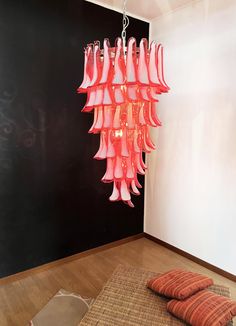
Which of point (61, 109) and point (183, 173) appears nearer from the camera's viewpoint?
point (61, 109)

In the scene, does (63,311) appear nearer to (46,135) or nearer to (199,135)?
(46,135)

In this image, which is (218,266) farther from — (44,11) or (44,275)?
(44,11)

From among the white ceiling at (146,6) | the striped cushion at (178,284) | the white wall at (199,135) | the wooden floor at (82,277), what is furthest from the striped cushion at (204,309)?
the white ceiling at (146,6)

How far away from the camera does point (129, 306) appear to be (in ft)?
5.10

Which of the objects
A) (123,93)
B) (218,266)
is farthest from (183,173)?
(123,93)

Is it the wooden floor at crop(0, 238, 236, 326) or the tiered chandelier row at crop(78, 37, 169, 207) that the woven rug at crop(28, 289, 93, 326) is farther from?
the tiered chandelier row at crop(78, 37, 169, 207)

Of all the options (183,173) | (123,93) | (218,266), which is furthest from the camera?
(183,173)

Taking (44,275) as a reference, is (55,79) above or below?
above

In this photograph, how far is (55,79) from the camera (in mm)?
2432

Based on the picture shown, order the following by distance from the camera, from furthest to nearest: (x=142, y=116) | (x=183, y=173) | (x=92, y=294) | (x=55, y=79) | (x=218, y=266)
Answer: (x=183, y=173), (x=218, y=266), (x=55, y=79), (x=92, y=294), (x=142, y=116)

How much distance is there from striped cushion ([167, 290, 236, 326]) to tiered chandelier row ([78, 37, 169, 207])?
28.0 inches

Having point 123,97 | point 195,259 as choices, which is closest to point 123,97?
point 123,97

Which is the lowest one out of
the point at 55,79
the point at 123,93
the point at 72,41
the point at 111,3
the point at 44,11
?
the point at 123,93

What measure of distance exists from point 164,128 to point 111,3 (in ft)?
4.80
